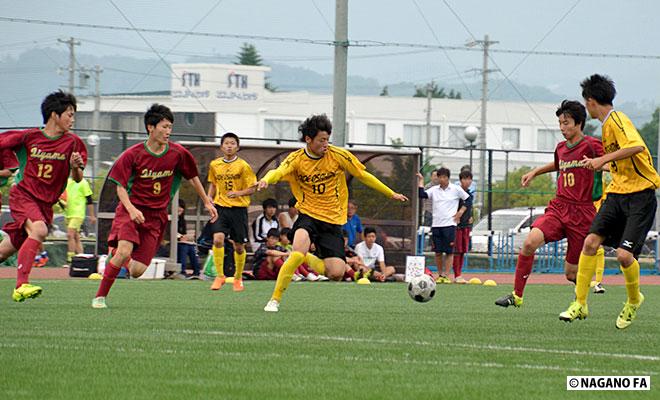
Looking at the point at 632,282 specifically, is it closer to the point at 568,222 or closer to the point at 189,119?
the point at 568,222

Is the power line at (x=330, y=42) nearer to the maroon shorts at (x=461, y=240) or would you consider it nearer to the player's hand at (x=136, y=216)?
the maroon shorts at (x=461, y=240)

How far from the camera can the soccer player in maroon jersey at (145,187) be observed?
11344 mm

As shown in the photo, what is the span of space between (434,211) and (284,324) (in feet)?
37.5

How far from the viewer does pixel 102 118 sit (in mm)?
85062

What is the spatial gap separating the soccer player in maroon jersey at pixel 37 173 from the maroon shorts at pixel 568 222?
441 centimetres

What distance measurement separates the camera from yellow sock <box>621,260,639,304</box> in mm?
10203

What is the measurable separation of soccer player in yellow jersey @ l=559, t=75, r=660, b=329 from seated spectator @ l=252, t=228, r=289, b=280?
10.7 metres

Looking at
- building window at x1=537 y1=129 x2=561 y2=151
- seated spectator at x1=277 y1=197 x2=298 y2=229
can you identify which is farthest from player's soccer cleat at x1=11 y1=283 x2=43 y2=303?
building window at x1=537 y1=129 x2=561 y2=151

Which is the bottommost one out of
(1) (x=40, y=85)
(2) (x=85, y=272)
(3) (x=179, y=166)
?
(2) (x=85, y=272)

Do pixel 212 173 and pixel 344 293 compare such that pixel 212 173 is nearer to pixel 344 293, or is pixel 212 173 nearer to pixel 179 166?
pixel 344 293

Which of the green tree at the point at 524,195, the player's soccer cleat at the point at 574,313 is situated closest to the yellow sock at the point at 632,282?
the player's soccer cleat at the point at 574,313

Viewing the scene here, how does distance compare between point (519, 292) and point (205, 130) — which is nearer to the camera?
point (519, 292)

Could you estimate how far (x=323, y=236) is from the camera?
11625 millimetres

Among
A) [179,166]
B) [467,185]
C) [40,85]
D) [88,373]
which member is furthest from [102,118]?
[88,373]
